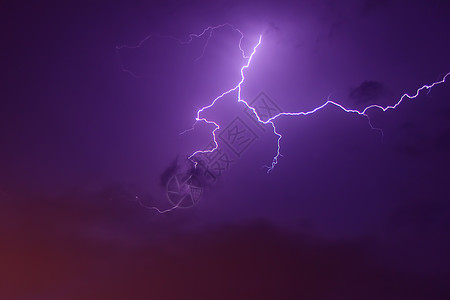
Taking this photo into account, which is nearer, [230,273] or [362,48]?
[362,48]

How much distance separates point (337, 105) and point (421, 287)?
334 centimetres

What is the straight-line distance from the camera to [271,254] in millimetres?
5539

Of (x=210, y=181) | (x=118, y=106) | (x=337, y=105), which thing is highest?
(x=118, y=106)

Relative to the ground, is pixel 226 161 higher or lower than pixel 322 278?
higher

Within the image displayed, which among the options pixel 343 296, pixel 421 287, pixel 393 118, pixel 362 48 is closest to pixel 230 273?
pixel 343 296

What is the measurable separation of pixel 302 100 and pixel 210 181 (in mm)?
2057

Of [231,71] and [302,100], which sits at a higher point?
[231,71]

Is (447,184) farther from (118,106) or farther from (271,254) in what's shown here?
(118,106)

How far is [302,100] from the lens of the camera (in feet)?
17.2

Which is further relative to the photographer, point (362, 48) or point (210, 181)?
point (210, 181)

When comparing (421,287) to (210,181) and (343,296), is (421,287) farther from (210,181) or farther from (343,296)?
(210,181)

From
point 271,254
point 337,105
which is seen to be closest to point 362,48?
point 337,105

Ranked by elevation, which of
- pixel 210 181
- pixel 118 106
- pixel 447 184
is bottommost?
pixel 447 184

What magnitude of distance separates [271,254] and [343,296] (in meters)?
1.37
